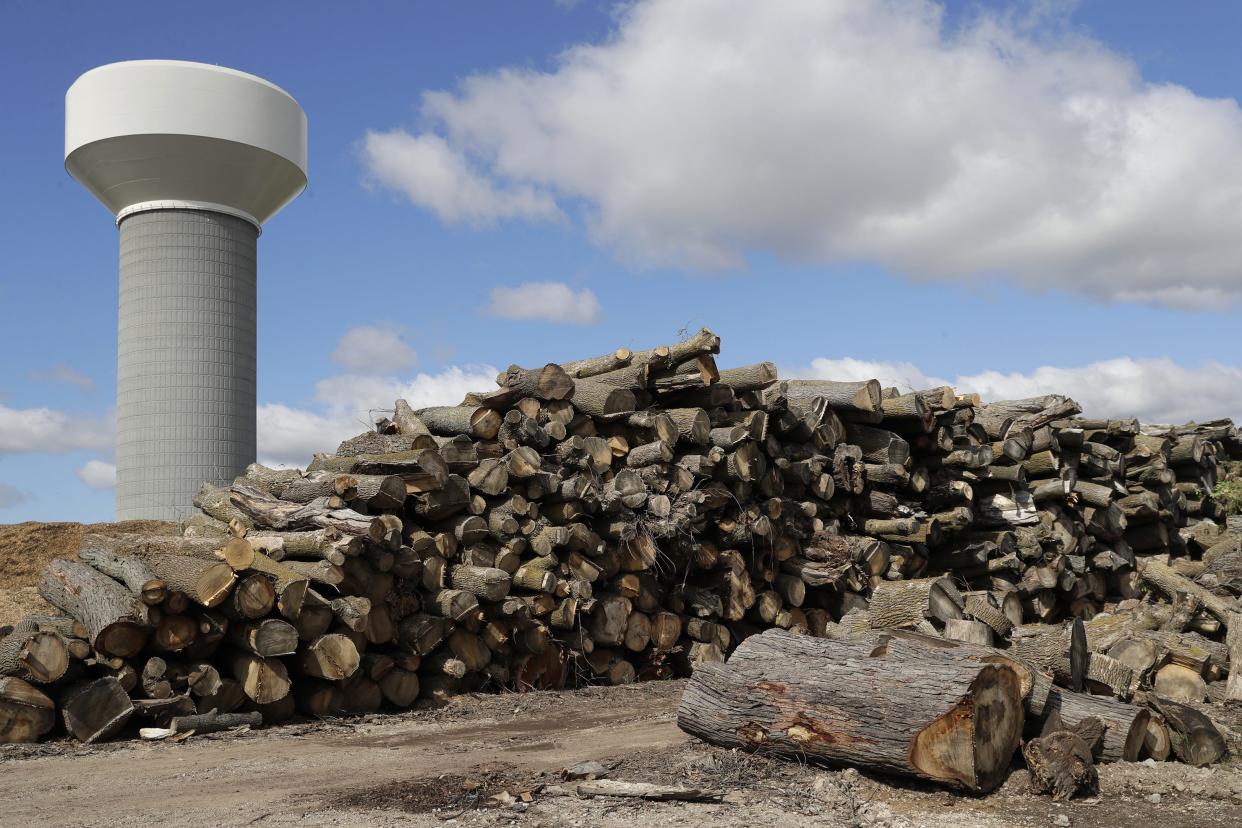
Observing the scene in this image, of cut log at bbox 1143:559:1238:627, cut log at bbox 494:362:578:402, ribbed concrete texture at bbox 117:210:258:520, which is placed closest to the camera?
cut log at bbox 494:362:578:402

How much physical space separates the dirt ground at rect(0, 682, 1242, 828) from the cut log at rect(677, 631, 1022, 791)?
0.50 ft

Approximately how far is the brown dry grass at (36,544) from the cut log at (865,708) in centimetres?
981

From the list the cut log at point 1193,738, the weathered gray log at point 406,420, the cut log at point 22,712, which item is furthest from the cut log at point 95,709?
the cut log at point 1193,738

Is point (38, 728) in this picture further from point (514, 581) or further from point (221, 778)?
point (514, 581)

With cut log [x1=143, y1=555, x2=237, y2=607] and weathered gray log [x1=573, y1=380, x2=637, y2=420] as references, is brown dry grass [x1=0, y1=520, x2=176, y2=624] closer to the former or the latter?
cut log [x1=143, y1=555, x2=237, y2=607]

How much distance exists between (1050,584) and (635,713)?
25.4ft

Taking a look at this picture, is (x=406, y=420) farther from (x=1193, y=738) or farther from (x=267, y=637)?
(x=1193, y=738)

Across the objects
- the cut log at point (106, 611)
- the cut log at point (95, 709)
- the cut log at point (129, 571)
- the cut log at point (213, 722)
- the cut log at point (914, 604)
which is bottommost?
the cut log at point (213, 722)

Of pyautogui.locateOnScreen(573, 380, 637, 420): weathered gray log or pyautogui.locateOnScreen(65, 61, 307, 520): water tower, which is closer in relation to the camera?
pyautogui.locateOnScreen(573, 380, 637, 420): weathered gray log

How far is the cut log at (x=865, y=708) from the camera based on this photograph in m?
5.35

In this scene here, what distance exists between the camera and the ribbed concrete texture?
17.8 meters

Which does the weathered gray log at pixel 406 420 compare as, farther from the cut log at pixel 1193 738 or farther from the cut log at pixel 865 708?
the cut log at pixel 1193 738

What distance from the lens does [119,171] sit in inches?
709

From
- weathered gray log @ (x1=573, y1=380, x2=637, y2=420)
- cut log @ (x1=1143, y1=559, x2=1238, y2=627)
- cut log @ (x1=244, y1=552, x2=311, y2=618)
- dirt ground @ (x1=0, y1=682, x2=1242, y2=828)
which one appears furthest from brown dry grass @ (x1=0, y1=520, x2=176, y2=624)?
cut log @ (x1=1143, y1=559, x2=1238, y2=627)
